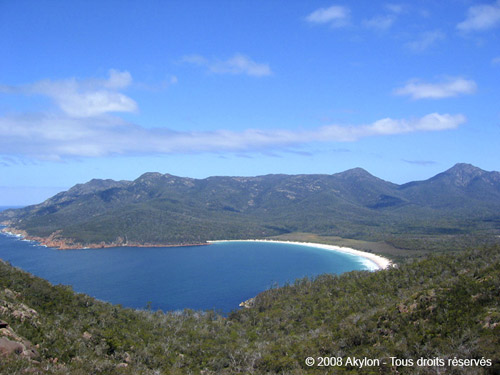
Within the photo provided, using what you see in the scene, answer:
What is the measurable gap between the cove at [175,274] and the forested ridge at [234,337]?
49.1m

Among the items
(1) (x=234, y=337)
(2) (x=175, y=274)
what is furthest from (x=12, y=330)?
(2) (x=175, y=274)

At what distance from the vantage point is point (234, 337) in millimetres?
54281

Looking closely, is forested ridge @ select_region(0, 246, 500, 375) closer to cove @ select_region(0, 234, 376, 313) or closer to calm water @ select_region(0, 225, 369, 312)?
cove @ select_region(0, 234, 376, 313)

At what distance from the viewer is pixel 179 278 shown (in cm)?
14725

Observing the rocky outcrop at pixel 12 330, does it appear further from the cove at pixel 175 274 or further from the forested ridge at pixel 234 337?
the cove at pixel 175 274

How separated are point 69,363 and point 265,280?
4661 inches

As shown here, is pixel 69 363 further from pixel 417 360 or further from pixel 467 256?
pixel 467 256

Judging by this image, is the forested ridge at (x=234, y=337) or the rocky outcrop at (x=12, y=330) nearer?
the rocky outcrop at (x=12, y=330)

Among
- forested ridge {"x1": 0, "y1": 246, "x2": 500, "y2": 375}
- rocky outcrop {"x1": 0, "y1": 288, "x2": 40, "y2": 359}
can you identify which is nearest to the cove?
forested ridge {"x1": 0, "y1": 246, "x2": 500, "y2": 375}

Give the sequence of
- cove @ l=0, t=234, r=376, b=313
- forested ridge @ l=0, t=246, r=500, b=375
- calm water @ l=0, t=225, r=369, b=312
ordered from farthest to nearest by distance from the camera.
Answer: calm water @ l=0, t=225, r=369, b=312
cove @ l=0, t=234, r=376, b=313
forested ridge @ l=0, t=246, r=500, b=375

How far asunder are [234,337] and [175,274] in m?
107

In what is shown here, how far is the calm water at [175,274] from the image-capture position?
11494 centimetres

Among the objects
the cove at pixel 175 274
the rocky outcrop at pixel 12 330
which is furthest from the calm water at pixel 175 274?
the rocky outcrop at pixel 12 330

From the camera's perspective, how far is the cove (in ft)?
376
